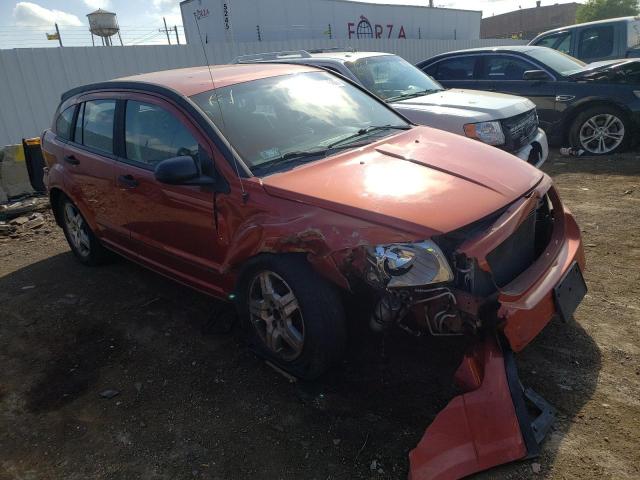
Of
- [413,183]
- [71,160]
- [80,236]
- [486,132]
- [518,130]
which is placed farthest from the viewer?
[518,130]

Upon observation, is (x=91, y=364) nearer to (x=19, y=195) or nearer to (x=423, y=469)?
(x=423, y=469)

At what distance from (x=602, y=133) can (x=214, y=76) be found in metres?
6.38

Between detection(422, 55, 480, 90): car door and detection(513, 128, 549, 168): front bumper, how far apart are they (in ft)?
8.03

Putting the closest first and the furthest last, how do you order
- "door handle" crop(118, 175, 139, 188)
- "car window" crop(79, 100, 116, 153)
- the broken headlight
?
the broken headlight → "door handle" crop(118, 175, 139, 188) → "car window" crop(79, 100, 116, 153)

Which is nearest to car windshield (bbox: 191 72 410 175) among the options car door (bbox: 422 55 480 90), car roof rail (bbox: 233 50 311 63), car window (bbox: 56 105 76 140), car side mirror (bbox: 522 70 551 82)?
car window (bbox: 56 105 76 140)

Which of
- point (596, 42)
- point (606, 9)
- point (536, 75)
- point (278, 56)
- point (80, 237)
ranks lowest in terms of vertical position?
point (80, 237)

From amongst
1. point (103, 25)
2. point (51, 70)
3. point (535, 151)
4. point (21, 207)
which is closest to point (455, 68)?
point (535, 151)

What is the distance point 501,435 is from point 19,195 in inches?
304

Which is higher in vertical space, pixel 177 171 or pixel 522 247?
pixel 177 171

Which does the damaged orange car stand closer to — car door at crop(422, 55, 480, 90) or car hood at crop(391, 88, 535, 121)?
car hood at crop(391, 88, 535, 121)

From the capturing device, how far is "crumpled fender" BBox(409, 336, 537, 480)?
83.0 inches

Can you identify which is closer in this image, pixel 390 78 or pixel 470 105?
pixel 470 105

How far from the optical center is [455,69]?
8391 millimetres

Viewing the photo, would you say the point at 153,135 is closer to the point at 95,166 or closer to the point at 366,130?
the point at 95,166
